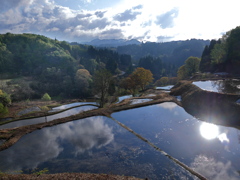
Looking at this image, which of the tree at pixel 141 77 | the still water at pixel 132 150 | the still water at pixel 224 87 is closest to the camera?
the still water at pixel 132 150

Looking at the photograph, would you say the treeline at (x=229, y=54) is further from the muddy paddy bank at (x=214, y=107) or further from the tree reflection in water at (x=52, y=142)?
the tree reflection in water at (x=52, y=142)

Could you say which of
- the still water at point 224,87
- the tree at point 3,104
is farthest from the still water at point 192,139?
the tree at point 3,104

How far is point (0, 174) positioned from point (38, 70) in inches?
4573

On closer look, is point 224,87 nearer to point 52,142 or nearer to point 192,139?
point 192,139

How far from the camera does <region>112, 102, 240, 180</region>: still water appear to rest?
14922mm

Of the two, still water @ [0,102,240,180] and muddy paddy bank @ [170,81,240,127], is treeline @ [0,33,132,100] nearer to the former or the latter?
still water @ [0,102,240,180]

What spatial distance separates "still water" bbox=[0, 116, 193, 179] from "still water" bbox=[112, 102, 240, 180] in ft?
6.79

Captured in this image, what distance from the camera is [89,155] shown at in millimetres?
17688

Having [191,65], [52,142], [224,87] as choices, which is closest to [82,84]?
[191,65]

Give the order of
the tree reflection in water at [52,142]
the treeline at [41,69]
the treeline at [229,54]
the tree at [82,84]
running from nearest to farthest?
Result: the tree reflection in water at [52,142] < the treeline at [229,54] < the tree at [82,84] < the treeline at [41,69]

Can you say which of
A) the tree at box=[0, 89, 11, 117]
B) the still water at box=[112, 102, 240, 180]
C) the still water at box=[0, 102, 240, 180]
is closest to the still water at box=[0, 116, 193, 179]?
the still water at box=[0, 102, 240, 180]

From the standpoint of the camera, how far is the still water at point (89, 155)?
15.2 meters

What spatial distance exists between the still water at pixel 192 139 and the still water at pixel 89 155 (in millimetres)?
2070

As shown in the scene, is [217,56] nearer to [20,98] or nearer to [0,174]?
[0,174]
